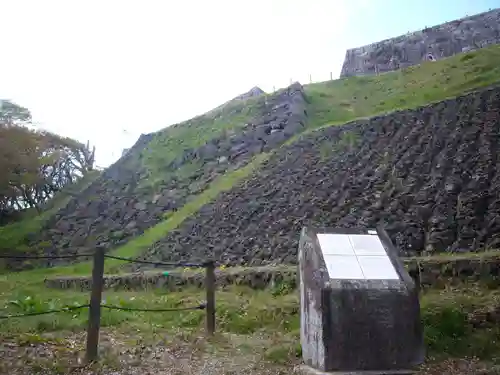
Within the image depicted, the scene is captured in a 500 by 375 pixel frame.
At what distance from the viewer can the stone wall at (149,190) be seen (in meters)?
20.4

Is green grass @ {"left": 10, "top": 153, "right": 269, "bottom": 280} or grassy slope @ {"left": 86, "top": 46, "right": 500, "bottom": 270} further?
grassy slope @ {"left": 86, "top": 46, "right": 500, "bottom": 270}

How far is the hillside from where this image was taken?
1346cm

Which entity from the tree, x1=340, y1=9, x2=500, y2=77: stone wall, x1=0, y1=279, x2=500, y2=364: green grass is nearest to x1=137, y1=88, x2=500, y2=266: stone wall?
x1=0, y1=279, x2=500, y2=364: green grass

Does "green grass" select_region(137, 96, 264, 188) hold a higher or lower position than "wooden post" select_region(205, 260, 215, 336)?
higher

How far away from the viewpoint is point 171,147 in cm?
2691

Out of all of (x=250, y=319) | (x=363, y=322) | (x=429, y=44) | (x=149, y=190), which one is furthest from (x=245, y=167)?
(x=429, y=44)

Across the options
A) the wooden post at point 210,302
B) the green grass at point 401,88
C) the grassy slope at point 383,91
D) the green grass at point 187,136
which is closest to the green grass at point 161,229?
the grassy slope at point 383,91

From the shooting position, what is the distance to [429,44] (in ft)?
124

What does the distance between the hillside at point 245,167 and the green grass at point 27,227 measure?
6.8 inches

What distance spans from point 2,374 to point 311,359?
119 inches

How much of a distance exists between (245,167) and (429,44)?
82.3 ft

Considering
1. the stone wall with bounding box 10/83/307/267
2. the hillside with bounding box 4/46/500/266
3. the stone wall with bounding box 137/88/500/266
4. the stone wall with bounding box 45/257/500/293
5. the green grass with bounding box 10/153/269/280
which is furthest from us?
the stone wall with bounding box 10/83/307/267

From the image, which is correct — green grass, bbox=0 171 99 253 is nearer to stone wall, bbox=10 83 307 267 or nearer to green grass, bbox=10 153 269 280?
stone wall, bbox=10 83 307 267

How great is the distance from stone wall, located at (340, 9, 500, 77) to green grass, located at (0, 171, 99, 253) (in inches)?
996
